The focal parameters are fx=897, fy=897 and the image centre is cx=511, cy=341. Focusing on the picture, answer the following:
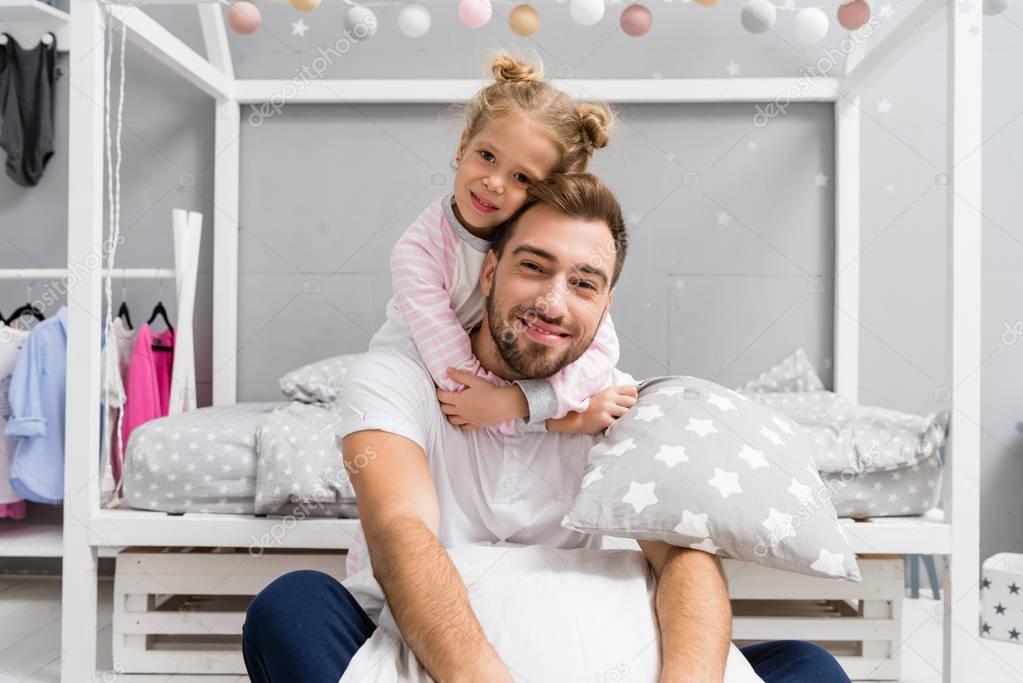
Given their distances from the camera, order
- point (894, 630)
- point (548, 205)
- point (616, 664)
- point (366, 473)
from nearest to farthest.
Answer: point (616, 664) → point (366, 473) → point (548, 205) → point (894, 630)

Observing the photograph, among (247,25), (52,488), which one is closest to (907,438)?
(247,25)

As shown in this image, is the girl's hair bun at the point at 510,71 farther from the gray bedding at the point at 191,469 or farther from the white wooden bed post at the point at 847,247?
the white wooden bed post at the point at 847,247

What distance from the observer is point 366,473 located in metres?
1.19

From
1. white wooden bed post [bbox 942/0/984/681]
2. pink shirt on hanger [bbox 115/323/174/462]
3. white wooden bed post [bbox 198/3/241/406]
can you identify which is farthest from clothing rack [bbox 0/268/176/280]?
white wooden bed post [bbox 942/0/984/681]

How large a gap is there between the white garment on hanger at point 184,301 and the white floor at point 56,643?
1.87 ft

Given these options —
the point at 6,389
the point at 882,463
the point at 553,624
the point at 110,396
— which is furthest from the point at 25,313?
the point at 882,463

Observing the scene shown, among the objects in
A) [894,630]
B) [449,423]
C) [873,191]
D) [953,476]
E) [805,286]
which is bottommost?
[894,630]

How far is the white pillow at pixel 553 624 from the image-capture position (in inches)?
40.6

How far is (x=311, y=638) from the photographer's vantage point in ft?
3.46

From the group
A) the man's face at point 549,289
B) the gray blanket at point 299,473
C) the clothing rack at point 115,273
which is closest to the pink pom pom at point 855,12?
the man's face at point 549,289

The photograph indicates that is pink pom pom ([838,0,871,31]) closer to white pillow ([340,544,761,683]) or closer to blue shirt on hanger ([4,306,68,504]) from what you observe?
white pillow ([340,544,761,683])

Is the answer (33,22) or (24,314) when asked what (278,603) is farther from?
(33,22)

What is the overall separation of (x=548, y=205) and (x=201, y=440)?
34.4 inches

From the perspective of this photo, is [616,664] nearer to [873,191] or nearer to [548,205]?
[548,205]
